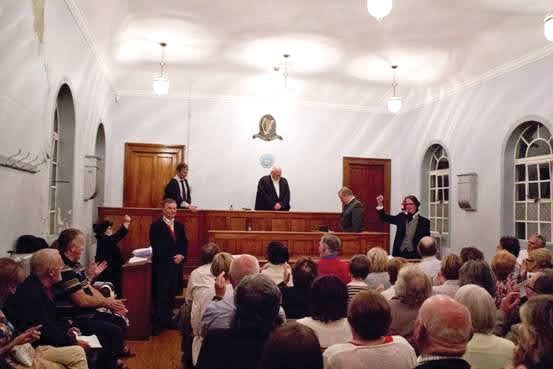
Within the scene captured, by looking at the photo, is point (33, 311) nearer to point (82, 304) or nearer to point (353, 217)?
point (82, 304)

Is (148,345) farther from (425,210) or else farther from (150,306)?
(425,210)

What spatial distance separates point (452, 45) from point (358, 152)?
3732mm

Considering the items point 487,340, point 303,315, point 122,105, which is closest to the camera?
point 487,340

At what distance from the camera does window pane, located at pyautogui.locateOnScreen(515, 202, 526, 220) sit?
761 centimetres

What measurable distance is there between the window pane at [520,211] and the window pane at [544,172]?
518 mm

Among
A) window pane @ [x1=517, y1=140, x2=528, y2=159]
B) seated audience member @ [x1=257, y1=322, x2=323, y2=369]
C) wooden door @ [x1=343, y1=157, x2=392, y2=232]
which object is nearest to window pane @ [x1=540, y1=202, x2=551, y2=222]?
window pane @ [x1=517, y1=140, x2=528, y2=159]

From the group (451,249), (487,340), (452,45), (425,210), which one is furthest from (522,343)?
(425,210)

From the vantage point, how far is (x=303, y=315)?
11.3 ft

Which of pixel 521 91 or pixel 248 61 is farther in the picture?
pixel 248 61

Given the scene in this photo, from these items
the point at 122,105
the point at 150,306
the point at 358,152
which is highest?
the point at 122,105

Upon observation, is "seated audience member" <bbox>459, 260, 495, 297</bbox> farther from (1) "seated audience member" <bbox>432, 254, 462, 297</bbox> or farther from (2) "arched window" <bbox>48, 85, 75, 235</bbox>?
(2) "arched window" <bbox>48, 85, 75, 235</bbox>

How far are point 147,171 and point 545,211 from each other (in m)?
7.11

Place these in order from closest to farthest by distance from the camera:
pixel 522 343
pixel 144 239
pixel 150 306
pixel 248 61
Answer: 1. pixel 522 343
2. pixel 150 306
3. pixel 144 239
4. pixel 248 61

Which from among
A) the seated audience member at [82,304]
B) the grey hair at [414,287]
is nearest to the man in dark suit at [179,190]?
the seated audience member at [82,304]
